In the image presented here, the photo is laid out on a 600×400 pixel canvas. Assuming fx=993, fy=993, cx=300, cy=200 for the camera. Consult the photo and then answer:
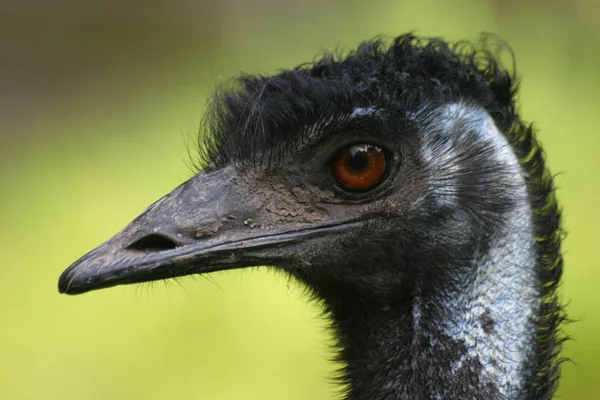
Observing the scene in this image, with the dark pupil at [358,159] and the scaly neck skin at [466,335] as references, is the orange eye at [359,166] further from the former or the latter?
the scaly neck skin at [466,335]

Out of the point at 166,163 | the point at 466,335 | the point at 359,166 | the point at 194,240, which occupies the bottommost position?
the point at 466,335

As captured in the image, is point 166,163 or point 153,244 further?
point 166,163

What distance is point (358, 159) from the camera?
2.09 metres

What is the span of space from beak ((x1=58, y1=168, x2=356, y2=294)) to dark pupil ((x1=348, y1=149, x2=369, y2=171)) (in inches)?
4.9

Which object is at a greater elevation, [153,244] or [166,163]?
[166,163]

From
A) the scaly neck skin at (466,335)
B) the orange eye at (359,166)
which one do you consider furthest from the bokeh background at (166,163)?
the orange eye at (359,166)

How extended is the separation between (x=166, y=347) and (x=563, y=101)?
2804mm

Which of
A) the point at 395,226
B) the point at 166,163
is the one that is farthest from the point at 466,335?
the point at 166,163

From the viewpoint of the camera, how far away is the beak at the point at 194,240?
2.01 m

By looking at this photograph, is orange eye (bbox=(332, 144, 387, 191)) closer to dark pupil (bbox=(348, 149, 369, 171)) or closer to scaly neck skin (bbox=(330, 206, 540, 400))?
dark pupil (bbox=(348, 149, 369, 171))

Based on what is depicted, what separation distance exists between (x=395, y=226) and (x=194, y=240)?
43 centimetres

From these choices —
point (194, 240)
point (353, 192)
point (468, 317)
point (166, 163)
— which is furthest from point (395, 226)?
point (166, 163)

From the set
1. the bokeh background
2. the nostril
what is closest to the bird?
the nostril

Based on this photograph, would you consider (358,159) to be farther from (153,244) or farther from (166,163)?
(166,163)
